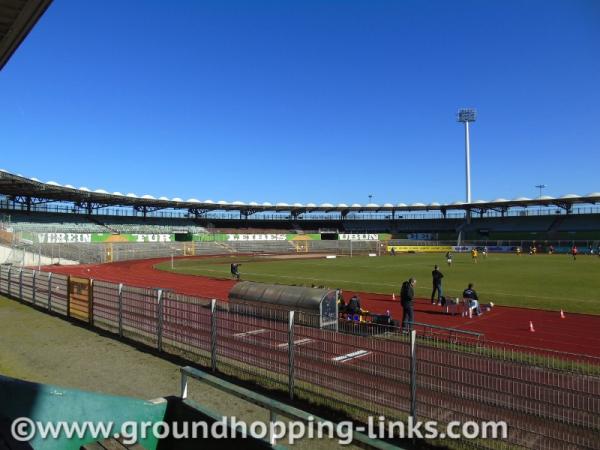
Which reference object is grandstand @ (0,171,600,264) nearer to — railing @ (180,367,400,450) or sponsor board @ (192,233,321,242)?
sponsor board @ (192,233,321,242)

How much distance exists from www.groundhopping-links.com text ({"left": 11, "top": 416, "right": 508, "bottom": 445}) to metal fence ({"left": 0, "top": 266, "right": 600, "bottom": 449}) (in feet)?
0.45

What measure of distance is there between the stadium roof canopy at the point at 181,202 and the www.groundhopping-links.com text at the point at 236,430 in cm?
5408

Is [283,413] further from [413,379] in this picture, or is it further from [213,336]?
[213,336]

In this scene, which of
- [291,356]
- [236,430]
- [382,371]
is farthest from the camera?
[291,356]

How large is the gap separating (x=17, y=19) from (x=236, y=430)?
21.6 feet

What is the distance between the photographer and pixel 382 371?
6695 mm

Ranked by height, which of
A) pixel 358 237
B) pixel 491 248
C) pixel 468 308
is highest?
pixel 358 237

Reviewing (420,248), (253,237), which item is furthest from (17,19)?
(420,248)

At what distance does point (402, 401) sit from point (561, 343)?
8.46m

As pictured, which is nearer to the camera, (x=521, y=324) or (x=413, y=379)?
(x=413, y=379)

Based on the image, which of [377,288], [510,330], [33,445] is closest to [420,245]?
[377,288]

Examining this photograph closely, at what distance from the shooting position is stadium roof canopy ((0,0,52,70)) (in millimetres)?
6156

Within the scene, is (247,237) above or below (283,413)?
above

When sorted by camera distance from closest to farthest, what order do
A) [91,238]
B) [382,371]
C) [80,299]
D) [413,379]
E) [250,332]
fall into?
[413,379], [382,371], [250,332], [80,299], [91,238]
